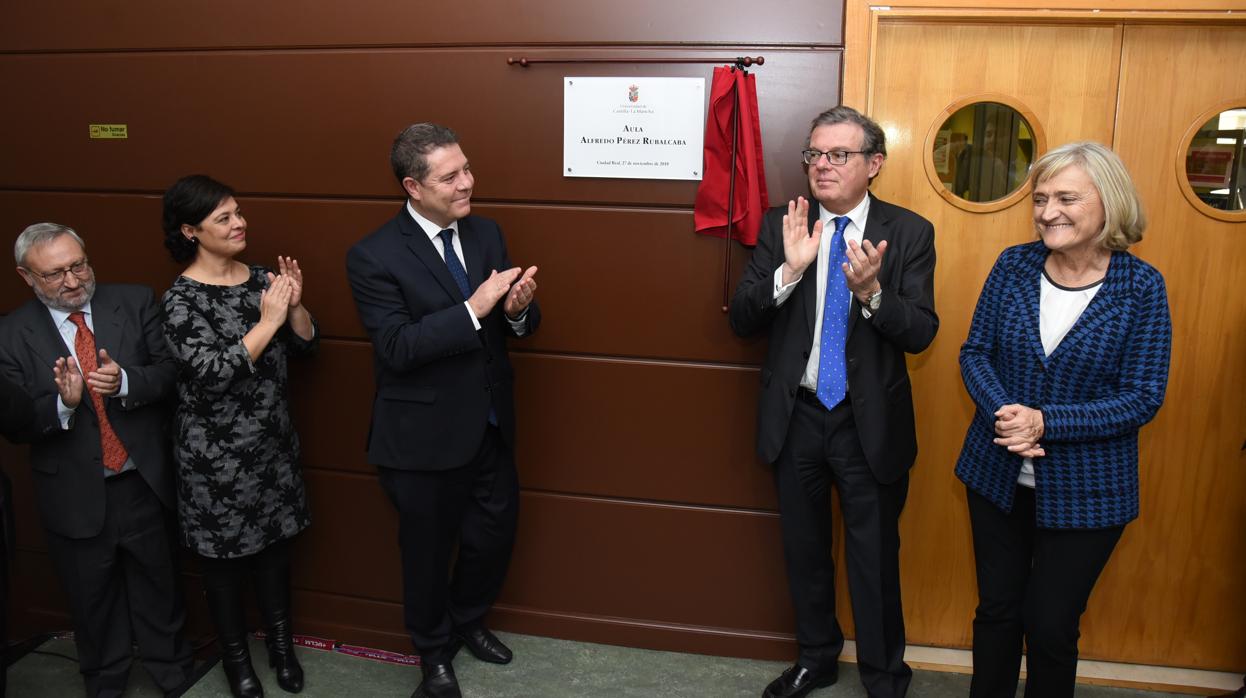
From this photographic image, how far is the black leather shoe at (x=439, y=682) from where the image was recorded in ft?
8.56

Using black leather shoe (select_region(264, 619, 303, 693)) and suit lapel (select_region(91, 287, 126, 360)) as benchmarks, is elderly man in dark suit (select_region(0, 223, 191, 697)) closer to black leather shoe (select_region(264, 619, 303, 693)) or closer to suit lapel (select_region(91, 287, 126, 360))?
suit lapel (select_region(91, 287, 126, 360))

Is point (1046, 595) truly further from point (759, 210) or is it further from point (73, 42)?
point (73, 42)

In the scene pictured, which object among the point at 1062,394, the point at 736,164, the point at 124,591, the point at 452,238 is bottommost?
the point at 124,591

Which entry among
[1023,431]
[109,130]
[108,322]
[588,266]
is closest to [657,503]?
[588,266]

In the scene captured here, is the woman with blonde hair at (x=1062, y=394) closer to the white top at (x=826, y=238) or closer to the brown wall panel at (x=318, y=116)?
the white top at (x=826, y=238)

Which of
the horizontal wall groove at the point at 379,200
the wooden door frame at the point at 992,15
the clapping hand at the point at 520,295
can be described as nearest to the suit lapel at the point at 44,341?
the horizontal wall groove at the point at 379,200

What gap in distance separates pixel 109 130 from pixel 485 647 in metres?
2.26

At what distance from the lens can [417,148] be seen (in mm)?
2350

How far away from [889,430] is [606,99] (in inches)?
52.6

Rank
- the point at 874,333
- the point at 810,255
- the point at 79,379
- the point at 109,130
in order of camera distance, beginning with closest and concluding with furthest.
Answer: the point at 810,255
the point at 874,333
the point at 79,379
the point at 109,130

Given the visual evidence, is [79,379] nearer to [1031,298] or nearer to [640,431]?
[640,431]

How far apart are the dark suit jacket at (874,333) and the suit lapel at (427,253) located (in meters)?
0.83

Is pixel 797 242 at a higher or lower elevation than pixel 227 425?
higher

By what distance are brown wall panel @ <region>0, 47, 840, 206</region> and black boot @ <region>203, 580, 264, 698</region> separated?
1356 mm
